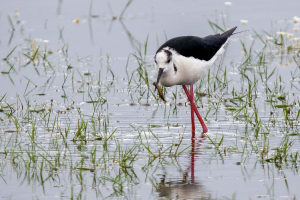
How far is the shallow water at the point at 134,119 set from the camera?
517 cm

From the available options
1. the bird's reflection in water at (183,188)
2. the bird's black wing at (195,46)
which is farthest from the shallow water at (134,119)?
the bird's black wing at (195,46)

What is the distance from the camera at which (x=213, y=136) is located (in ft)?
22.0

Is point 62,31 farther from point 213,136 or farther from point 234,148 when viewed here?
point 234,148

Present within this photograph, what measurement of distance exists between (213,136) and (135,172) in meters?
1.55

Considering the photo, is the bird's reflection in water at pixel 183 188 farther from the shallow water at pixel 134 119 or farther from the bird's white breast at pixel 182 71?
the bird's white breast at pixel 182 71

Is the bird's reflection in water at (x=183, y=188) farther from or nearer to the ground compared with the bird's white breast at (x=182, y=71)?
nearer to the ground

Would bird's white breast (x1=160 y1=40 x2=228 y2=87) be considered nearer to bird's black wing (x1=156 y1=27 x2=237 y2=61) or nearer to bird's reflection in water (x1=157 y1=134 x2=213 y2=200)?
bird's black wing (x1=156 y1=27 x2=237 y2=61)

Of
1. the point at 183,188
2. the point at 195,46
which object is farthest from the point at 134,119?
the point at 183,188

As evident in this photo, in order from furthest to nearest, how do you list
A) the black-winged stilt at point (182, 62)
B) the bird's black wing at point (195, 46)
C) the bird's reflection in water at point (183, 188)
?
the bird's black wing at point (195, 46), the black-winged stilt at point (182, 62), the bird's reflection in water at point (183, 188)

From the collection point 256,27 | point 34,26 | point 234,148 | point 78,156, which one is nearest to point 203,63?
point 234,148

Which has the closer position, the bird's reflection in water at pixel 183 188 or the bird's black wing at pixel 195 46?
the bird's reflection in water at pixel 183 188

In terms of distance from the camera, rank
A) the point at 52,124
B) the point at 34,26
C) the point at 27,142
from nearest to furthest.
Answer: the point at 27,142 < the point at 52,124 < the point at 34,26

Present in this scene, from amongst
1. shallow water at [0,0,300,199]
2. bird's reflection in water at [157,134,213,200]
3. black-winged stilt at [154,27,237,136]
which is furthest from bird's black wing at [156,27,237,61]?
bird's reflection in water at [157,134,213,200]

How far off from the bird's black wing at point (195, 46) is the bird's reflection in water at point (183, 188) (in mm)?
1947
